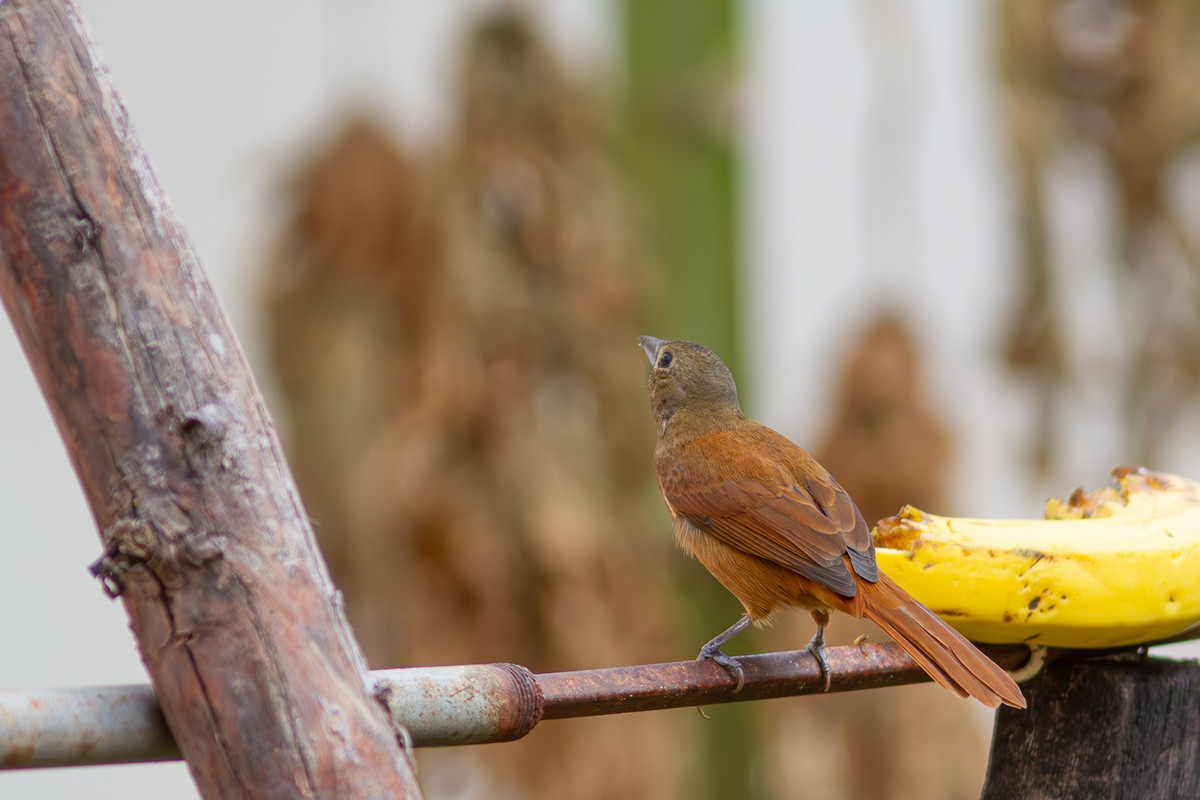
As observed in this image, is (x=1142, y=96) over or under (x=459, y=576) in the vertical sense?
over

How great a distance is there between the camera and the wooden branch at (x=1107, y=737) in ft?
5.61

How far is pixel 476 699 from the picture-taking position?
1.43 meters

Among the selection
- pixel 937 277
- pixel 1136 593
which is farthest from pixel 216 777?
pixel 937 277

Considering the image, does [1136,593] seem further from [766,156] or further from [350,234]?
[766,156]

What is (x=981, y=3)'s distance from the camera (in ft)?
18.1

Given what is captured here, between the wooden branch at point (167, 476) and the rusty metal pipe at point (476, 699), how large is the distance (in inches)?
1.8

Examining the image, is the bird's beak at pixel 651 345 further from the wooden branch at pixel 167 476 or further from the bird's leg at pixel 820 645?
the wooden branch at pixel 167 476

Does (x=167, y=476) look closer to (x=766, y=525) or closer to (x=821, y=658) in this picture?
(x=821, y=658)

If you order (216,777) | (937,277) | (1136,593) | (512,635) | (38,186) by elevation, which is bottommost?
(512,635)

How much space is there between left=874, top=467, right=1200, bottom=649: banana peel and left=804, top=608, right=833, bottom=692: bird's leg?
129 millimetres

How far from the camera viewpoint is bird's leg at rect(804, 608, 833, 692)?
169 cm

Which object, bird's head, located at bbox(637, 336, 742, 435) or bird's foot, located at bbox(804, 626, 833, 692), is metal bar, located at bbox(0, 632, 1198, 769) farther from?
bird's head, located at bbox(637, 336, 742, 435)

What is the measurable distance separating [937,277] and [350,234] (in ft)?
9.04

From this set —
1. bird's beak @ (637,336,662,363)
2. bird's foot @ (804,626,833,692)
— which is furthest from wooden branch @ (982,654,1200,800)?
bird's beak @ (637,336,662,363)
